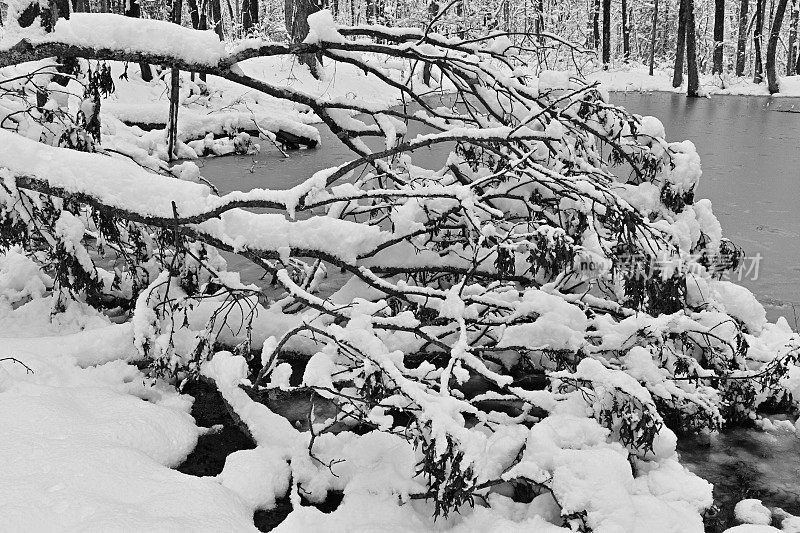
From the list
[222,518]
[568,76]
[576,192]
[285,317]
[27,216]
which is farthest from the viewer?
[568,76]

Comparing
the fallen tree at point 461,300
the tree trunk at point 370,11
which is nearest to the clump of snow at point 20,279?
the fallen tree at point 461,300

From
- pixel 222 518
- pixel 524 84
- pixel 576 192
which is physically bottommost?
pixel 222 518

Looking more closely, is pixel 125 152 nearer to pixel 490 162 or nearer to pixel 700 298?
pixel 490 162

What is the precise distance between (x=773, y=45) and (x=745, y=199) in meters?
20.4

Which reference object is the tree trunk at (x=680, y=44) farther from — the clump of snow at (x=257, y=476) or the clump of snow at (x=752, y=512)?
the clump of snow at (x=257, y=476)

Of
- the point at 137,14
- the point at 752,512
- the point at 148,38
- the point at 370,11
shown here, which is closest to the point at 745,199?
the point at 752,512

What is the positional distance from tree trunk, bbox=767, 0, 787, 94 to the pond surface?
502 cm

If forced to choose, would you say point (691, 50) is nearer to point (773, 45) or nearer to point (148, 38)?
point (773, 45)

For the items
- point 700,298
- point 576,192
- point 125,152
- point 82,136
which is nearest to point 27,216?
point 82,136

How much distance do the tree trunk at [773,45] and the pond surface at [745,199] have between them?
16.5 feet

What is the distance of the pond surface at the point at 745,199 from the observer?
3955 mm

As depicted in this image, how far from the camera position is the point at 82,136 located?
5656 mm

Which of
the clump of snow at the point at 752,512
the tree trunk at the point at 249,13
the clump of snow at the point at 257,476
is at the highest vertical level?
the tree trunk at the point at 249,13

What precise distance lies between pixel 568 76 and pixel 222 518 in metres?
4.42
